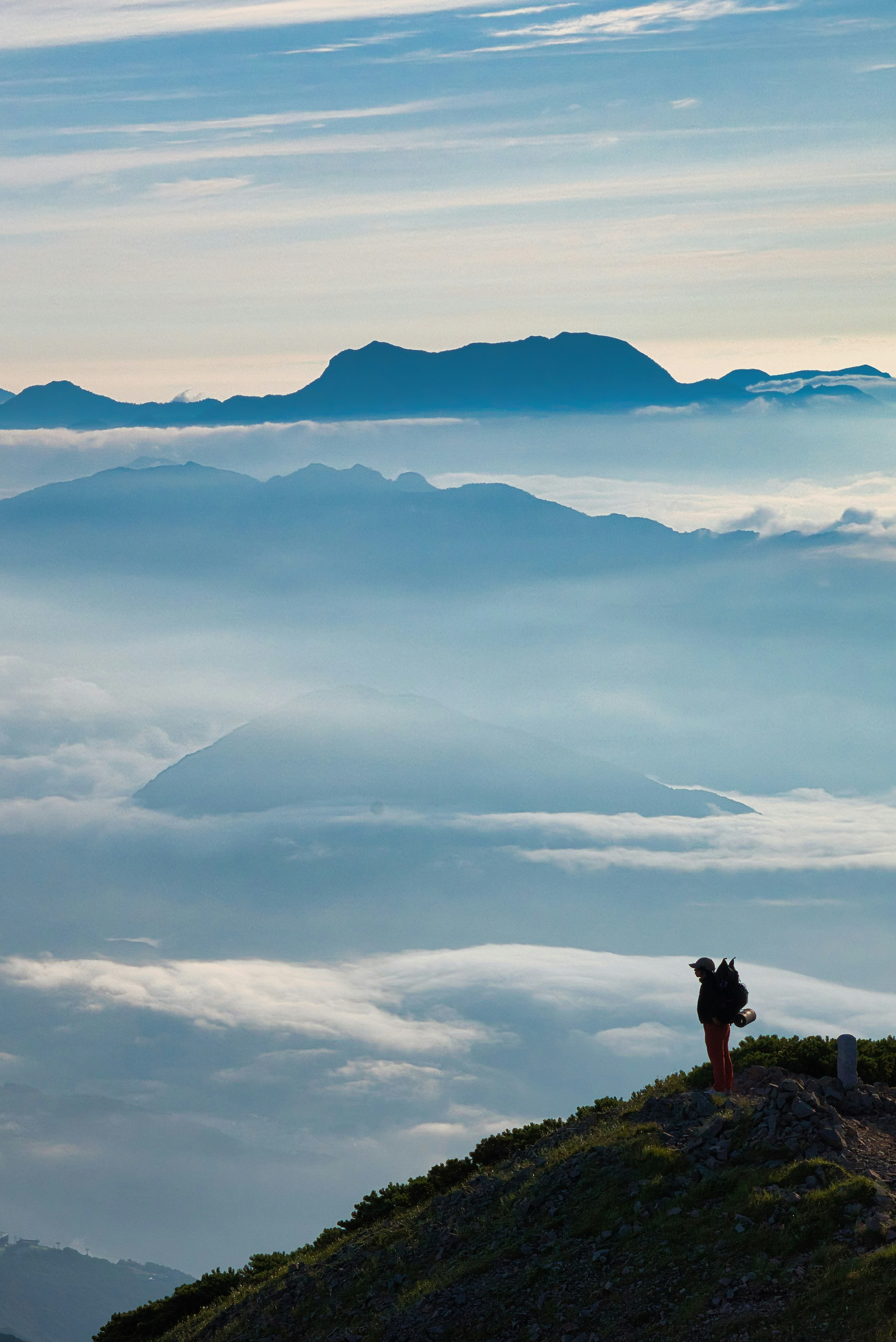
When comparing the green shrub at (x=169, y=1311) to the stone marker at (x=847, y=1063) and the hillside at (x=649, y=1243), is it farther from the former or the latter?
the stone marker at (x=847, y=1063)

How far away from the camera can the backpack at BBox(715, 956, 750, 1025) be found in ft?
68.2

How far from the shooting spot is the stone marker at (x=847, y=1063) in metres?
21.3

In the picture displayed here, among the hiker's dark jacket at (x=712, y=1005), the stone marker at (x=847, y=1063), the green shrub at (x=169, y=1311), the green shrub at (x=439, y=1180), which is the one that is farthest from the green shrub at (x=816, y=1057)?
the green shrub at (x=169, y=1311)

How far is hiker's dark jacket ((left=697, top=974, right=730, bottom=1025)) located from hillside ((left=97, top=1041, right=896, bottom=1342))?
4.44ft

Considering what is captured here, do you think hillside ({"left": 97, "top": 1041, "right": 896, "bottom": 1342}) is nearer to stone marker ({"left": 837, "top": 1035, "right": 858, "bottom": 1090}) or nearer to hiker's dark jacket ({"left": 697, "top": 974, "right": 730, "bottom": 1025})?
stone marker ({"left": 837, "top": 1035, "right": 858, "bottom": 1090})

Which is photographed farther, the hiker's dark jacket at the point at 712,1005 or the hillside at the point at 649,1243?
the hiker's dark jacket at the point at 712,1005

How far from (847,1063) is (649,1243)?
18.4 ft

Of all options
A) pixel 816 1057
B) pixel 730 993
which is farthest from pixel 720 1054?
pixel 816 1057

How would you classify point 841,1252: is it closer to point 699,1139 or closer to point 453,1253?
point 699,1139

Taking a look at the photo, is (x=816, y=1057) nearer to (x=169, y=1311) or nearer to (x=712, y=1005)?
(x=712, y=1005)

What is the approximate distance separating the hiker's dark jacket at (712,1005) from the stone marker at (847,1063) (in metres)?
2.26

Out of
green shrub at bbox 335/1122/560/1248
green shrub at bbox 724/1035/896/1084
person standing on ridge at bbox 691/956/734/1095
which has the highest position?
person standing on ridge at bbox 691/956/734/1095

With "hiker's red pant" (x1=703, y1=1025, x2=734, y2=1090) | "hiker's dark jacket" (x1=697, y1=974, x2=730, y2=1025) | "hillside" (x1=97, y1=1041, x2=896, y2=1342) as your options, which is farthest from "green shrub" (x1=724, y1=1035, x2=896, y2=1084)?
"hiker's dark jacket" (x1=697, y1=974, x2=730, y2=1025)

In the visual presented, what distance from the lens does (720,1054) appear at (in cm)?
2119
